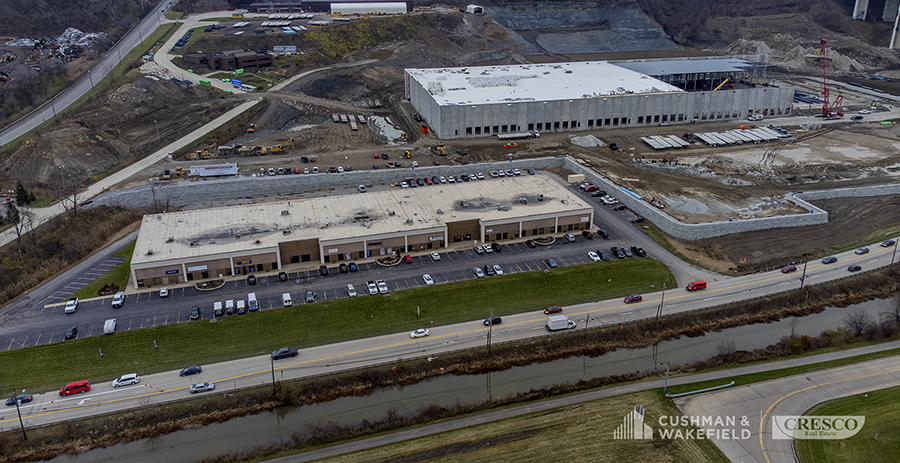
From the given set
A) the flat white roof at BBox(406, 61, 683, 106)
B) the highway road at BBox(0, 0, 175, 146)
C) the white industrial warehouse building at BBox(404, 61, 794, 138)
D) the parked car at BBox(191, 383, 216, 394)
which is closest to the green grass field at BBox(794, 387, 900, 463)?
the parked car at BBox(191, 383, 216, 394)

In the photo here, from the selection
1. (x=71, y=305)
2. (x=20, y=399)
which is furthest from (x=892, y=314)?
(x=71, y=305)

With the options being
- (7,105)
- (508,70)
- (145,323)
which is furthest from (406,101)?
Result: (145,323)

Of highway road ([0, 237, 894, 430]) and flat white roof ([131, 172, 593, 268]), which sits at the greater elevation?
flat white roof ([131, 172, 593, 268])

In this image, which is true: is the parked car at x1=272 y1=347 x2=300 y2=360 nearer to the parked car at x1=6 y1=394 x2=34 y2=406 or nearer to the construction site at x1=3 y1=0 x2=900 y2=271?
the parked car at x1=6 y1=394 x2=34 y2=406

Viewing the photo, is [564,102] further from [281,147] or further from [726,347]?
[726,347]

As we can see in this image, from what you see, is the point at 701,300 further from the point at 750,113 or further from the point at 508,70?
the point at 508,70

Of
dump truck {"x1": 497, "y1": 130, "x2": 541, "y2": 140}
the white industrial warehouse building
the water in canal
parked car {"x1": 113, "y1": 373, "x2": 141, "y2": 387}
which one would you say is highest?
the white industrial warehouse building
